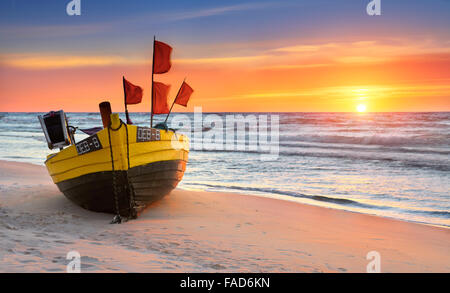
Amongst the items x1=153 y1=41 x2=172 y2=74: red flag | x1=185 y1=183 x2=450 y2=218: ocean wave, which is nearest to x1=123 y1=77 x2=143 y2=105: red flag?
x1=153 y1=41 x2=172 y2=74: red flag

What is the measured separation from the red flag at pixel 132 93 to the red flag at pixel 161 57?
28.8 inches

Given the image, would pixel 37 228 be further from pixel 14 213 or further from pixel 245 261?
pixel 245 261

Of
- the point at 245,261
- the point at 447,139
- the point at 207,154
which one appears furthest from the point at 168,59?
the point at 447,139

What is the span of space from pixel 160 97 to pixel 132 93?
801 mm

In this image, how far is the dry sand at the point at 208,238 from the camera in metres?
4.36

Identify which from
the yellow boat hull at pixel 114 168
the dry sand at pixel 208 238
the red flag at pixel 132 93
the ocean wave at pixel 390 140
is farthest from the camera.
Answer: the ocean wave at pixel 390 140

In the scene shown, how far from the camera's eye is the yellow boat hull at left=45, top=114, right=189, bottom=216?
258 inches

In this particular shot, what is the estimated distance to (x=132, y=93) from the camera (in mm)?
7328

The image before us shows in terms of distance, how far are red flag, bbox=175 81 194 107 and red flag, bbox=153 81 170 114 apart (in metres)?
0.32

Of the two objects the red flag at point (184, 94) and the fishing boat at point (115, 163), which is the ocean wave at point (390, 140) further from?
the fishing boat at point (115, 163)

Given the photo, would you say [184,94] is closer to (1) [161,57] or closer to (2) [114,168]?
(1) [161,57]

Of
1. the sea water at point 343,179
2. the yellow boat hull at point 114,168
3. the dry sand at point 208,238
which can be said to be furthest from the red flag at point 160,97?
the sea water at point 343,179

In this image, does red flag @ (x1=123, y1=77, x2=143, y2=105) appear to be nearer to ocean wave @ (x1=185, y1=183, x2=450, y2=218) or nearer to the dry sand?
the dry sand
